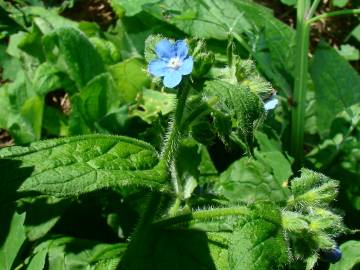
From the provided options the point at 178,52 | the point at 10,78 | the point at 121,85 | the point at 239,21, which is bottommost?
the point at 10,78

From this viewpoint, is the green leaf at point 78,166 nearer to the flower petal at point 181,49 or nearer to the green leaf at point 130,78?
the flower petal at point 181,49

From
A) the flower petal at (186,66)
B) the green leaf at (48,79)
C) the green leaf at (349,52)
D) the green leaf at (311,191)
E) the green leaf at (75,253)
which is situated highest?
the flower petal at (186,66)

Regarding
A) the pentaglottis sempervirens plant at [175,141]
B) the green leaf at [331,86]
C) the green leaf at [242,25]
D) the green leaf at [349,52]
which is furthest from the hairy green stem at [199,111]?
the green leaf at [349,52]

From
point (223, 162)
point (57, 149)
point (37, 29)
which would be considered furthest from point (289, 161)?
point (37, 29)

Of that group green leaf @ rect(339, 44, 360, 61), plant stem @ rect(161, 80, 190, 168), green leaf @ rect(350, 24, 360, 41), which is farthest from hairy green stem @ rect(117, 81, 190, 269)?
green leaf @ rect(350, 24, 360, 41)

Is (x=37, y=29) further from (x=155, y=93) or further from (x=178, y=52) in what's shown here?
(x=178, y=52)

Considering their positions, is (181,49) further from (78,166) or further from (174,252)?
(174,252)
